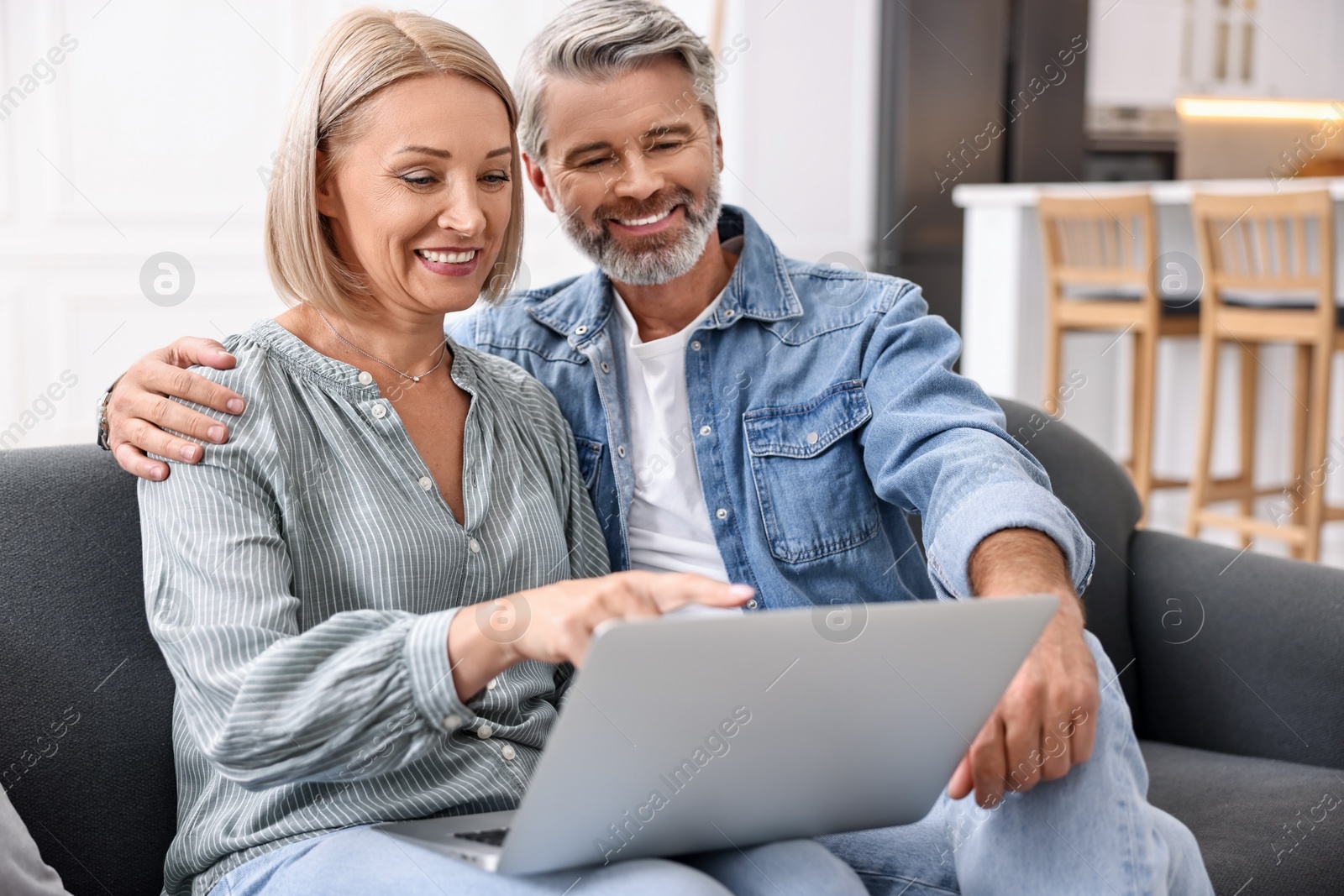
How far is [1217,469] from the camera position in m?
4.51

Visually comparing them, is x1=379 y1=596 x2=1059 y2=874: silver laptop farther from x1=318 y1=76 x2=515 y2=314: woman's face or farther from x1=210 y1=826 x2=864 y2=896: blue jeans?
x1=318 y1=76 x2=515 y2=314: woman's face

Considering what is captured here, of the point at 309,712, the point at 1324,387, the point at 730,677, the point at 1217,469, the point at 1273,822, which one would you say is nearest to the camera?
the point at 730,677

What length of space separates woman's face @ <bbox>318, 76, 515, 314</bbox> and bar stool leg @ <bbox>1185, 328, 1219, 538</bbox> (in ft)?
8.72

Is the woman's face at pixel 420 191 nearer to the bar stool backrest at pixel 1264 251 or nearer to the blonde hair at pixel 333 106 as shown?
the blonde hair at pixel 333 106

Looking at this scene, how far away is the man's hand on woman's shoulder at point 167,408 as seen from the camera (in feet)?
3.40

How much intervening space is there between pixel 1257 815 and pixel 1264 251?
7.14 feet

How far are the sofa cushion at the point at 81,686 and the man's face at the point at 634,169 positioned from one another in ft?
2.03

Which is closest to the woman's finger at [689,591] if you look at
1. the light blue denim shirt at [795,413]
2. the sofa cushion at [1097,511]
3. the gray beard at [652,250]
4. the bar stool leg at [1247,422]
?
the light blue denim shirt at [795,413]

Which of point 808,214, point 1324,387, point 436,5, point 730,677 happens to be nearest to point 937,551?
point 730,677

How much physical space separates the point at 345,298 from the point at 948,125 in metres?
3.97

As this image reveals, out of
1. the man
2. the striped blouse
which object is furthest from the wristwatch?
the striped blouse

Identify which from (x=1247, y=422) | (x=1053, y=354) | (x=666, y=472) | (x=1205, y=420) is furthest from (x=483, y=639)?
(x=1247, y=422)

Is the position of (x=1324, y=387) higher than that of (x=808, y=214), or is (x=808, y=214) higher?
(x=808, y=214)

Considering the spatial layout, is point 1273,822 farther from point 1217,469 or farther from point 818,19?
point 818,19
